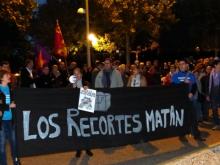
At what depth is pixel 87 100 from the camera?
10734mm

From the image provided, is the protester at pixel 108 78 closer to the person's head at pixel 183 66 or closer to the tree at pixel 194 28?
the person's head at pixel 183 66

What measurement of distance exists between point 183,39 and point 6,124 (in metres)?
56.2

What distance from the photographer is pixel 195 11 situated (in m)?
62.2

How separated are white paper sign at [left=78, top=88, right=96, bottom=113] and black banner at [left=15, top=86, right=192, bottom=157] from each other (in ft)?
0.30

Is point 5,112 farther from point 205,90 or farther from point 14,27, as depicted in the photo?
point 14,27

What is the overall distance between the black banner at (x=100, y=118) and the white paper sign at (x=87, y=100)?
92mm

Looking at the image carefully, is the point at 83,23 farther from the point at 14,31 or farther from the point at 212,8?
the point at 212,8

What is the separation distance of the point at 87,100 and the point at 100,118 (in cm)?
51

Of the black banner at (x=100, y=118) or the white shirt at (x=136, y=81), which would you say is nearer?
the black banner at (x=100, y=118)

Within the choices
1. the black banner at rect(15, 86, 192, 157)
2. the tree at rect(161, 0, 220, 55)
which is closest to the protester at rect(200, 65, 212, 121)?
the black banner at rect(15, 86, 192, 157)

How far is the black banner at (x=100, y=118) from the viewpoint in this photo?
9.98 metres

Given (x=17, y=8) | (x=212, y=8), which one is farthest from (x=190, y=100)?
(x=212, y=8)

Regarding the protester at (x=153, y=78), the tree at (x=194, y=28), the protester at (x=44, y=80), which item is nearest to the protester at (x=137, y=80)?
the protester at (x=44, y=80)

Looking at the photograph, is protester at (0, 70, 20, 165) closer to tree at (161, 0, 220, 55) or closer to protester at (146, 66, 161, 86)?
protester at (146, 66, 161, 86)
